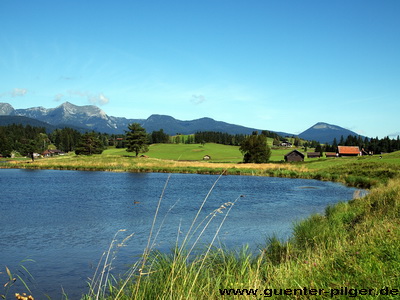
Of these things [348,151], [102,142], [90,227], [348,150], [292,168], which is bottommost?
[90,227]

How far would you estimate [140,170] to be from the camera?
212 feet

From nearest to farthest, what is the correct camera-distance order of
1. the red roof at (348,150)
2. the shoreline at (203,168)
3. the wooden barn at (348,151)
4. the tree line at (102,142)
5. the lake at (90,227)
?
the lake at (90,227)
the shoreline at (203,168)
the tree line at (102,142)
the wooden barn at (348,151)
the red roof at (348,150)

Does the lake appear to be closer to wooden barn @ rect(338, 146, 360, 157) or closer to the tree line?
the tree line

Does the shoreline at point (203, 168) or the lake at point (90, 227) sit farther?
the shoreline at point (203, 168)

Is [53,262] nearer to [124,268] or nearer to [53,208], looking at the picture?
[124,268]

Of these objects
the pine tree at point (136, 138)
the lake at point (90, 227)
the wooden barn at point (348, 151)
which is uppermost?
the pine tree at point (136, 138)

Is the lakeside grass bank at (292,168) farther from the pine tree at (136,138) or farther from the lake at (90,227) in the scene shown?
the lake at (90,227)

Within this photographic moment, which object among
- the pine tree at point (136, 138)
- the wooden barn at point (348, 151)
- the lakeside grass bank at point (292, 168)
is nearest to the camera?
the lakeside grass bank at point (292, 168)

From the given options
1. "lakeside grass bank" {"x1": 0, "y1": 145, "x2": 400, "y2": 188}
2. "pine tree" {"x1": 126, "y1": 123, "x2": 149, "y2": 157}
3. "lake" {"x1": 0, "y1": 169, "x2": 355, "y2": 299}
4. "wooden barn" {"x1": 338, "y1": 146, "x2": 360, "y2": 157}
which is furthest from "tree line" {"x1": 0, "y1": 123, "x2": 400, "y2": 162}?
"lake" {"x1": 0, "y1": 169, "x2": 355, "y2": 299}

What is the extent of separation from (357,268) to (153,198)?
25.0 metres

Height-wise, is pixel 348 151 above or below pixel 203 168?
above

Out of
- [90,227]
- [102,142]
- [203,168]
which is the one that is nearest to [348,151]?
[203,168]

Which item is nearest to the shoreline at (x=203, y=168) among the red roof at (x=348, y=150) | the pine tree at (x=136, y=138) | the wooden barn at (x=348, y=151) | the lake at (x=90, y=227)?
the pine tree at (x=136, y=138)

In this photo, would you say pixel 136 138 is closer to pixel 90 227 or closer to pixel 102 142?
pixel 102 142
